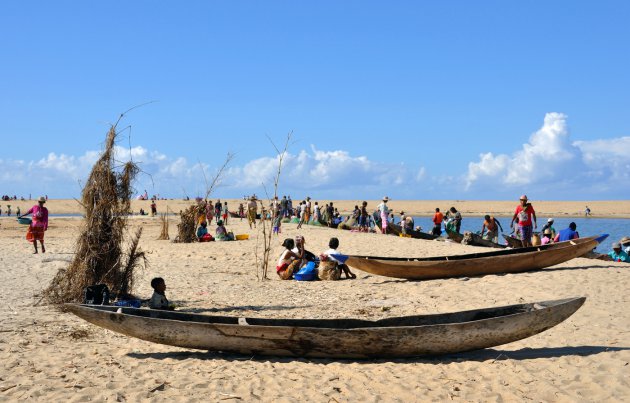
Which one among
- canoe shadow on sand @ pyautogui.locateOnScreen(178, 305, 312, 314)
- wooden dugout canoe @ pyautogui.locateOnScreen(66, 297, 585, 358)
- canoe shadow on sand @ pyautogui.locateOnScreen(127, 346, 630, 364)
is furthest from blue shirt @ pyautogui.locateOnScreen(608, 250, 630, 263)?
wooden dugout canoe @ pyautogui.locateOnScreen(66, 297, 585, 358)

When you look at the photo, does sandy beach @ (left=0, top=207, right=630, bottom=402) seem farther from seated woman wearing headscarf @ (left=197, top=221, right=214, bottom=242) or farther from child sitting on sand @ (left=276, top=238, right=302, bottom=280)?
seated woman wearing headscarf @ (left=197, top=221, right=214, bottom=242)

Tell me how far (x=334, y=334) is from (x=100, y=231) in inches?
190

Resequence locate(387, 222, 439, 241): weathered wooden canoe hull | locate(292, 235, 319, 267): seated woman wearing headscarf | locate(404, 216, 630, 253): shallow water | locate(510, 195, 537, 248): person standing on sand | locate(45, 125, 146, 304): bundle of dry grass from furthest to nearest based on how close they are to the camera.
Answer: locate(404, 216, 630, 253): shallow water → locate(387, 222, 439, 241): weathered wooden canoe hull → locate(510, 195, 537, 248): person standing on sand → locate(292, 235, 319, 267): seated woman wearing headscarf → locate(45, 125, 146, 304): bundle of dry grass

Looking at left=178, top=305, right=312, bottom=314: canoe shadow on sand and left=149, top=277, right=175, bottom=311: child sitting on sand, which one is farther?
left=178, top=305, right=312, bottom=314: canoe shadow on sand

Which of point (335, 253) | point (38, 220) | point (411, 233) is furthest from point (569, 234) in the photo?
point (38, 220)

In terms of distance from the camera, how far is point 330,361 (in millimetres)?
6629

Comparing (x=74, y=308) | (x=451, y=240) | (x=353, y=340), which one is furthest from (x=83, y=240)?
(x=451, y=240)

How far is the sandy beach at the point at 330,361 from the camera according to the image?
5.61 meters

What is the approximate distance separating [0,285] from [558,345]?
1022 centimetres

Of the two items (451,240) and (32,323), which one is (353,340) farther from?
(451,240)

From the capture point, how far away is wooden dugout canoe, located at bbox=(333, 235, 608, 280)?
40.3 ft

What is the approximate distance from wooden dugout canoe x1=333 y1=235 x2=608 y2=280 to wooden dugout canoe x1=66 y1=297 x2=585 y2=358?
5.60 meters

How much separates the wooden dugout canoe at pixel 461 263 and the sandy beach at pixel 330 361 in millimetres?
263

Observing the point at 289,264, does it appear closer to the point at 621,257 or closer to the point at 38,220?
the point at 38,220
